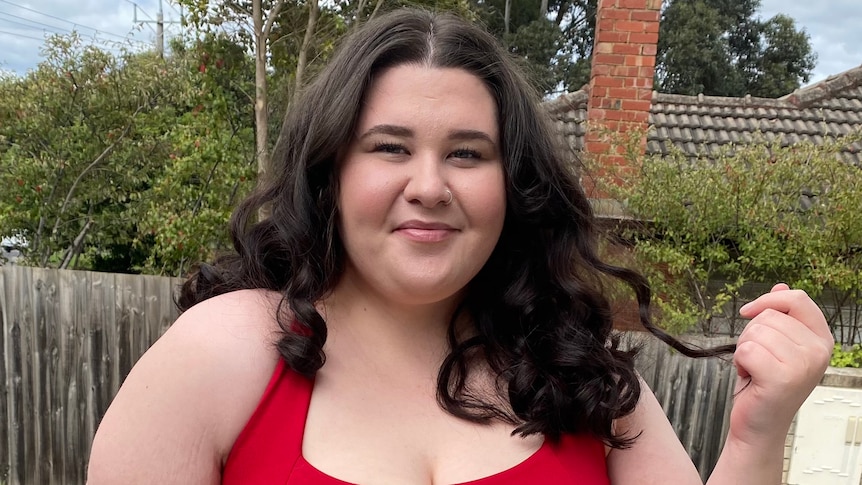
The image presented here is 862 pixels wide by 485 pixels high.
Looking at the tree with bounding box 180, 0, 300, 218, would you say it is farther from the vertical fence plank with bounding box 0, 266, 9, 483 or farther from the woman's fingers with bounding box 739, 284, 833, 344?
the woman's fingers with bounding box 739, 284, 833, 344

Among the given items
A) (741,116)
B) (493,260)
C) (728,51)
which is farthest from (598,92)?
(728,51)

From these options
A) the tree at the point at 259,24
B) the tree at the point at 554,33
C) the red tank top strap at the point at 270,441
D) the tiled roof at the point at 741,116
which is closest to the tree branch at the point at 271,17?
the tree at the point at 259,24

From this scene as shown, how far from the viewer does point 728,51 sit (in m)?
25.4

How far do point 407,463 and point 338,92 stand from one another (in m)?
0.82

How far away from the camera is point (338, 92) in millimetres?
1344

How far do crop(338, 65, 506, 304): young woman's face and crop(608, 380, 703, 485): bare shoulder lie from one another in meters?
0.57

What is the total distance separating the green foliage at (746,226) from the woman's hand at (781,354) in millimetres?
2916

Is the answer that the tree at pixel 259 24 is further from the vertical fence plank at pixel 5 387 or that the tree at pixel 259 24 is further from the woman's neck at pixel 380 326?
the woman's neck at pixel 380 326

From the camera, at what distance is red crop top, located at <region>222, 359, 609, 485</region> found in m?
1.13

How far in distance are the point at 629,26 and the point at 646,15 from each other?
0.15 m

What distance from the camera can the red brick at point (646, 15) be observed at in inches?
187

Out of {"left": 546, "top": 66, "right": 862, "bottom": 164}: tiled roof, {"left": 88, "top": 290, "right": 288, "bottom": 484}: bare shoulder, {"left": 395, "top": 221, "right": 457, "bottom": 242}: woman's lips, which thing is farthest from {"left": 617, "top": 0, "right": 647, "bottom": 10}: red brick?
{"left": 88, "top": 290, "right": 288, "bottom": 484}: bare shoulder

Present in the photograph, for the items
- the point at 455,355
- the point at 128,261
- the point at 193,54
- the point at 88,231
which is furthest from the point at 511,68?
the point at 128,261

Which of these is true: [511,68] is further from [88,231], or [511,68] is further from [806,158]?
[88,231]
